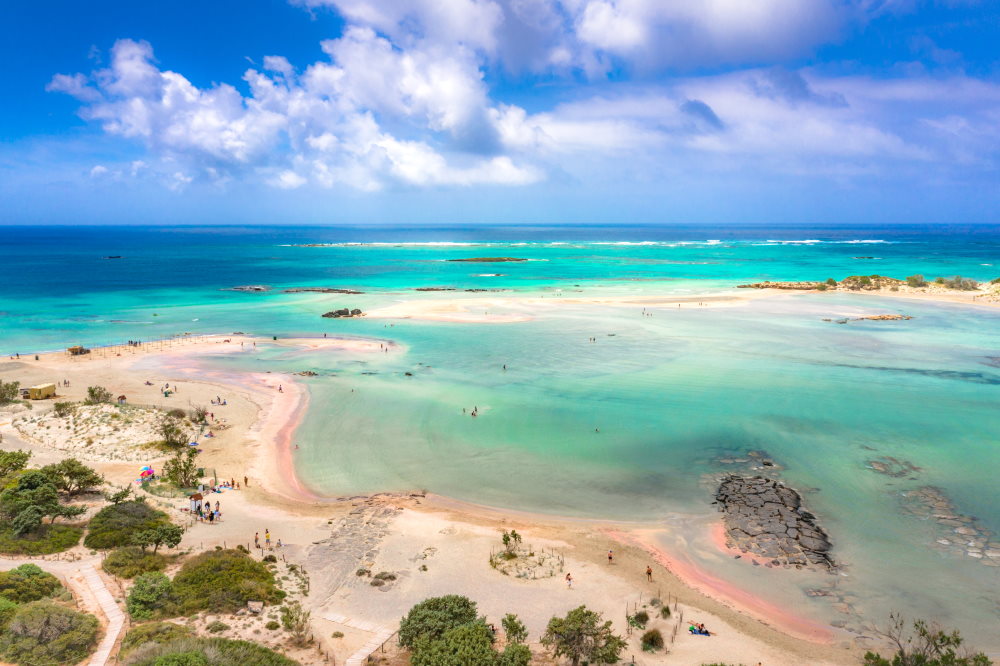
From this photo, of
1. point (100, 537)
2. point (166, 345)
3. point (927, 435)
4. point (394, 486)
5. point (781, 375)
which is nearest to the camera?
point (100, 537)

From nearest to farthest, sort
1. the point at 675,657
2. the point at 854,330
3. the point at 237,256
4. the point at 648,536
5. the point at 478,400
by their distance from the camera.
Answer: the point at 675,657 < the point at 648,536 < the point at 478,400 < the point at 854,330 < the point at 237,256

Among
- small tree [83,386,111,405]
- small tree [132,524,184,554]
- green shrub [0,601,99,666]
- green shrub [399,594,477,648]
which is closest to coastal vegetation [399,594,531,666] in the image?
green shrub [399,594,477,648]

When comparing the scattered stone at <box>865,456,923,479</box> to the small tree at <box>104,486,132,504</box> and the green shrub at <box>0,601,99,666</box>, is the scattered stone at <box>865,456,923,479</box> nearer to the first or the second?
the green shrub at <box>0,601,99,666</box>

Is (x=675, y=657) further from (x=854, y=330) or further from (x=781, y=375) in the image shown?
(x=854, y=330)

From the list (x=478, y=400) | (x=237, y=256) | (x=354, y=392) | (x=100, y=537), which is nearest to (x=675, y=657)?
(x=100, y=537)

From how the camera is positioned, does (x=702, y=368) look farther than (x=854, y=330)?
No

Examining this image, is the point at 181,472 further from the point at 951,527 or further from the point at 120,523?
the point at 951,527
